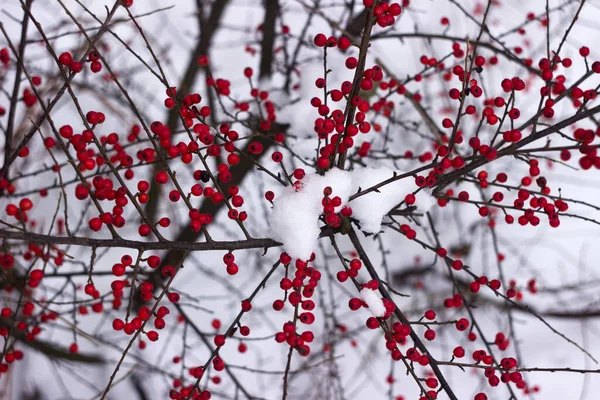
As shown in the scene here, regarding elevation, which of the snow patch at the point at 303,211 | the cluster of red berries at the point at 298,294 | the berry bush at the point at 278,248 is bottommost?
the cluster of red berries at the point at 298,294

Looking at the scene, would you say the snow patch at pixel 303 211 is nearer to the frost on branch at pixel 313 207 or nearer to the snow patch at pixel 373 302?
the frost on branch at pixel 313 207

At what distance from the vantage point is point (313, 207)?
4.17 feet

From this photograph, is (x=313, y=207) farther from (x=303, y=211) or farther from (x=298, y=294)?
(x=298, y=294)

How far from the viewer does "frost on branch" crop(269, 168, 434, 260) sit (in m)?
1.23

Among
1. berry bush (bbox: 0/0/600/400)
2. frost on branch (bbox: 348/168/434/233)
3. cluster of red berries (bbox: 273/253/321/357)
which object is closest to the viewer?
cluster of red berries (bbox: 273/253/321/357)

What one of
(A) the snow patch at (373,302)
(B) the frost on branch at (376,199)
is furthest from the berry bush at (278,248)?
(A) the snow patch at (373,302)

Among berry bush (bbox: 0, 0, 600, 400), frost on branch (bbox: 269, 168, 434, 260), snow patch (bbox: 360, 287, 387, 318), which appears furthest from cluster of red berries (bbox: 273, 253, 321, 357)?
berry bush (bbox: 0, 0, 600, 400)

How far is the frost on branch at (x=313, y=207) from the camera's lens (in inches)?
48.3

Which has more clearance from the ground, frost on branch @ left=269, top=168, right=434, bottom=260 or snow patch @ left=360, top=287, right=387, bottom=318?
frost on branch @ left=269, top=168, right=434, bottom=260

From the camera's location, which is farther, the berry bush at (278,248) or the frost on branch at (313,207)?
the berry bush at (278,248)

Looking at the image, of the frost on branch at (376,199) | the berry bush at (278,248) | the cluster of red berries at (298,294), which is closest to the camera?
the cluster of red berries at (298,294)

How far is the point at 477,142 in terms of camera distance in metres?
1.22

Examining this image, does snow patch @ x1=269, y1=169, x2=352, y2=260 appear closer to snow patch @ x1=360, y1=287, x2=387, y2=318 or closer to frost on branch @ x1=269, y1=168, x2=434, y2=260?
frost on branch @ x1=269, y1=168, x2=434, y2=260

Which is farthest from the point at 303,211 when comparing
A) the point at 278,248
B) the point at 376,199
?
the point at 278,248
